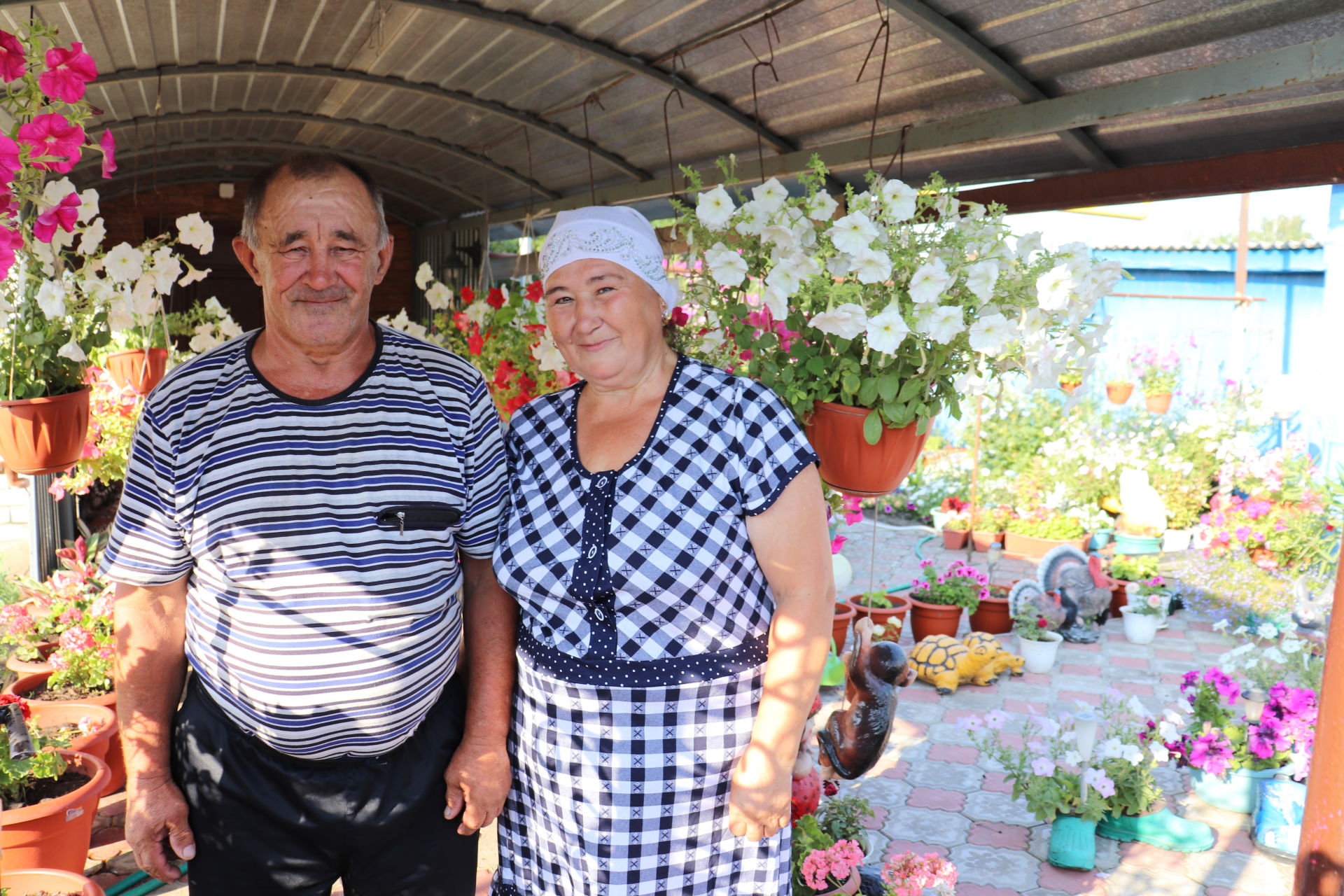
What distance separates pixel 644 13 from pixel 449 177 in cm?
413

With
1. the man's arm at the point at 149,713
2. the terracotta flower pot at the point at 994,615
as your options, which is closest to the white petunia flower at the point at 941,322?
the man's arm at the point at 149,713

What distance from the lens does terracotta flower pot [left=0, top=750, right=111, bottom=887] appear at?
8.48 ft

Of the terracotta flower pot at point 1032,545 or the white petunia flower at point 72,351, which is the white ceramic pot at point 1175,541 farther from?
the white petunia flower at point 72,351

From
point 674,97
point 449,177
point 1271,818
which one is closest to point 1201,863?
point 1271,818

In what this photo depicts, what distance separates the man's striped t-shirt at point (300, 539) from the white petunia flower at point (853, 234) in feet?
2.76

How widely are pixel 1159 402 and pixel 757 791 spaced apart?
8794 millimetres

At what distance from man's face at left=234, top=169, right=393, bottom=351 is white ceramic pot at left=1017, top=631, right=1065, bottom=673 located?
4897mm

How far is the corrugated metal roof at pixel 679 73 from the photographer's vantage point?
238 cm

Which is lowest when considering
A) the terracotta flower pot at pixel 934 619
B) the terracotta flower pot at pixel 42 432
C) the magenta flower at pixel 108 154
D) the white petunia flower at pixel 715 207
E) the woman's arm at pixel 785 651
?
the terracotta flower pot at pixel 934 619

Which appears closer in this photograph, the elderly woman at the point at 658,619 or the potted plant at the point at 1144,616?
the elderly woman at the point at 658,619

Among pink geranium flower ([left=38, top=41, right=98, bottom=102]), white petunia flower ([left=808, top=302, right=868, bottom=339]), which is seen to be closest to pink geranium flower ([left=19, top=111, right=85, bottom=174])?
pink geranium flower ([left=38, top=41, right=98, bottom=102])

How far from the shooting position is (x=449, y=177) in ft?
22.8

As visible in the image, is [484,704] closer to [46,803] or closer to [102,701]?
[46,803]

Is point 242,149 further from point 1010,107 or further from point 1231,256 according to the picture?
point 1231,256
